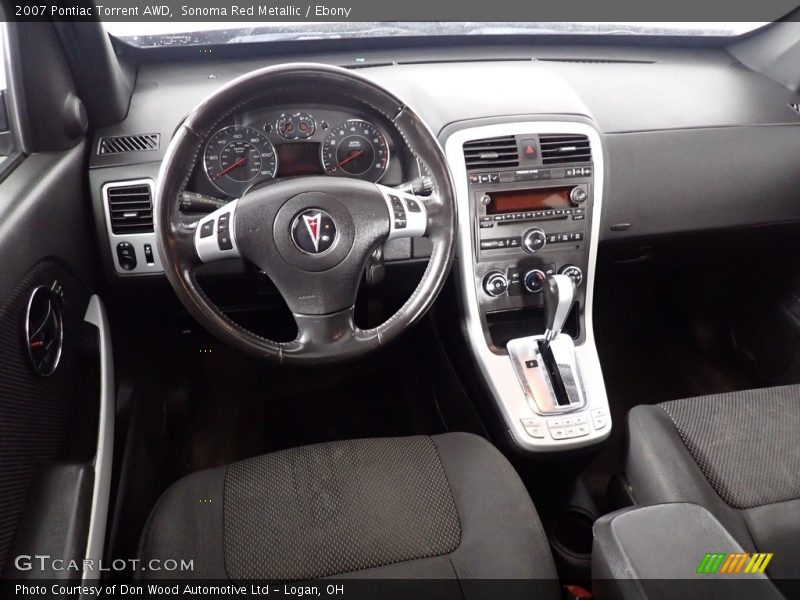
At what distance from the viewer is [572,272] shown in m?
1.53

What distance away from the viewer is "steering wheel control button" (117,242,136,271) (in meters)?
1.36

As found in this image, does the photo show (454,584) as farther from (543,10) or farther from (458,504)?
(543,10)

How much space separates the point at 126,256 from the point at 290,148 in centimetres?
45

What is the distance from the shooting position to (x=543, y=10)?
174cm

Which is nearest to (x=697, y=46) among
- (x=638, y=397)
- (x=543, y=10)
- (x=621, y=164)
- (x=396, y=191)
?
(x=543, y=10)

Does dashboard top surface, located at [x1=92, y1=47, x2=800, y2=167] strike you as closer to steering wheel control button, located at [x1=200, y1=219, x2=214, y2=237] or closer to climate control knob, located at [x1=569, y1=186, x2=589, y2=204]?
climate control knob, located at [x1=569, y1=186, x2=589, y2=204]

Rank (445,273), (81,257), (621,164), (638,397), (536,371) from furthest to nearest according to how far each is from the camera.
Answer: (638,397)
(621,164)
(536,371)
(81,257)
(445,273)

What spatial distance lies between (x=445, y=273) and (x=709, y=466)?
2.12ft

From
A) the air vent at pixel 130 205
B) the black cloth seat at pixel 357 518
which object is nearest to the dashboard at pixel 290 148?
the air vent at pixel 130 205

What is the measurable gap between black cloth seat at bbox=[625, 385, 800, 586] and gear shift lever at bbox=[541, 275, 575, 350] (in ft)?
0.86

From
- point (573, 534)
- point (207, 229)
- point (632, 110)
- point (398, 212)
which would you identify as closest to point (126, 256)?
point (207, 229)

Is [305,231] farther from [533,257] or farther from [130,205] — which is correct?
[533,257]

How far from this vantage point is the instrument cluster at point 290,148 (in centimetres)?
129

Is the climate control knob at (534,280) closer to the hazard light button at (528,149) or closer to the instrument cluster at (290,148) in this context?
the hazard light button at (528,149)
